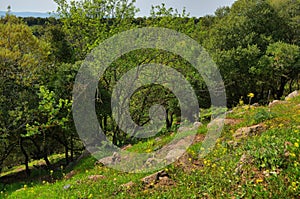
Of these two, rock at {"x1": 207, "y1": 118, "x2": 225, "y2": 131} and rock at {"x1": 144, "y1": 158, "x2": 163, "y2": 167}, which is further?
rock at {"x1": 207, "y1": 118, "x2": 225, "y2": 131}

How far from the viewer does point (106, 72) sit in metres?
21.4

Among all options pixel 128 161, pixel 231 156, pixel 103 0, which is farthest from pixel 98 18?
pixel 231 156

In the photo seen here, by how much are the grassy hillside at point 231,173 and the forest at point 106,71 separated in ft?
12.4

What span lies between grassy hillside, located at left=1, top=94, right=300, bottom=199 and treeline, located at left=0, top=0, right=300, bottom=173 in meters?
7.51

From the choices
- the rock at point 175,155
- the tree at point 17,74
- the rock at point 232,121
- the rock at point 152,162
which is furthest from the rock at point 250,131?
the tree at point 17,74

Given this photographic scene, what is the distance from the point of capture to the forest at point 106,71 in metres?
19.4

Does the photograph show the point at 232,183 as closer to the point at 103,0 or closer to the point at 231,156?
the point at 231,156

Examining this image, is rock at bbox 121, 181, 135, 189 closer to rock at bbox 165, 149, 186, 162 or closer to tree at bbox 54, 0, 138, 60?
rock at bbox 165, 149, 186, 162

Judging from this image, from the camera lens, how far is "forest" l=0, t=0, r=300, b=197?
63.6 feet

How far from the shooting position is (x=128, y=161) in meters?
13.3

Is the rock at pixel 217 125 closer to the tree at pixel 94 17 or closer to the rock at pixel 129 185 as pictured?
the rock at pixel 129 185

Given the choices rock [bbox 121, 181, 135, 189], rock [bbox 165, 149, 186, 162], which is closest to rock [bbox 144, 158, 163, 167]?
rock [bbox 165, 149, 186, 162]

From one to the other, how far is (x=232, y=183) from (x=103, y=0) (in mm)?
20415

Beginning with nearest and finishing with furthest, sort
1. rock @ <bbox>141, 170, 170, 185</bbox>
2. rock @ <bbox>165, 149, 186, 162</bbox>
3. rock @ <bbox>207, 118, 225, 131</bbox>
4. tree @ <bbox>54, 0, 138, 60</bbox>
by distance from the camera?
rock @ <bbox>141, 170, 170, 185</bbox> → rock @ <bbox>165, 149, 186, 162</bbox> → rock @ <bbox>207, 118, 225, 131</bbox> → tree @ <bbox>54, 0, 138, 60</bbox>
